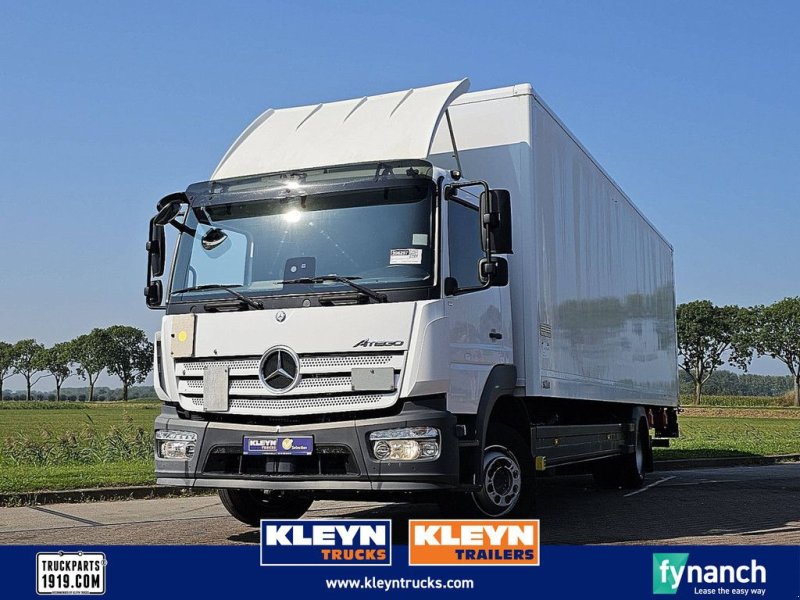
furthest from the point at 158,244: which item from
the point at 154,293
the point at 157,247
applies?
the point at 154,293

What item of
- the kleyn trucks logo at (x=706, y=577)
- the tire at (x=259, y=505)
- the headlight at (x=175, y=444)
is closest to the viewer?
the kleyn trucks logo at (x=706, y=577)

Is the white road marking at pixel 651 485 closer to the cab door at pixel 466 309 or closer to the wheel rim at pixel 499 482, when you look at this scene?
→ the wheel rim at pixel 499 482

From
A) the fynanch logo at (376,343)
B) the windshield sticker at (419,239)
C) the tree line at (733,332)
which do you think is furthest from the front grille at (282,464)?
the tree line at (733,332)

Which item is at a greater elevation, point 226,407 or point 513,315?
point 513,315

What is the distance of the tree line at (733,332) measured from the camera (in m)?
115

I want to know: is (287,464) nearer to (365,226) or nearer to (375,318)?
(375,318)

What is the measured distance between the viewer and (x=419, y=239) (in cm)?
751

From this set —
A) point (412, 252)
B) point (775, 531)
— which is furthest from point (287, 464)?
point (775, 531)

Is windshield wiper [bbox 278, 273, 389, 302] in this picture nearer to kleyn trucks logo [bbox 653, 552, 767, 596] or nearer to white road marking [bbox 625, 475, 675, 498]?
kleyn trucks logo [bbox 653, 552, 767, 596]

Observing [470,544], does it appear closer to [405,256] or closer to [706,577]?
[706,577]

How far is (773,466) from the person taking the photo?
1919cm

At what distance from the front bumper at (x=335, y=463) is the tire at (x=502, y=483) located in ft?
2.07

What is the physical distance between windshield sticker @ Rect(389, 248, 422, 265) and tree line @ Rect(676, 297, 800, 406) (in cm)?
11306

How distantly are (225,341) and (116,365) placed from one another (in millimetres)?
150189
